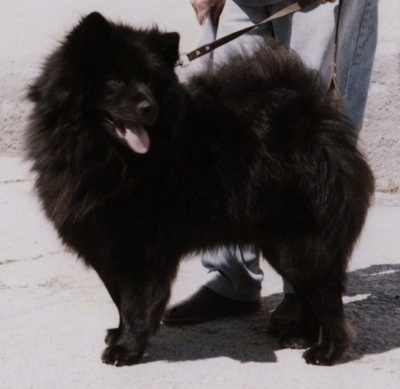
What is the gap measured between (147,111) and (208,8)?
Answer: 48.9 inches

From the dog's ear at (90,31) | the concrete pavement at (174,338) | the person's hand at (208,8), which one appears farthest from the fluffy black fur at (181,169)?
the person's hand at (208,8)

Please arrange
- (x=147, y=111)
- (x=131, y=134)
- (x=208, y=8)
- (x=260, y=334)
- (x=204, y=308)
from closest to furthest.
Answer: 1. (x=147, y=111)
2. (x=131, y=134)
3. (x=260, y=334)
4. (x=204, y=308)
5. (x=208, y=8)

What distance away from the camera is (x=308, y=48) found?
405 cm

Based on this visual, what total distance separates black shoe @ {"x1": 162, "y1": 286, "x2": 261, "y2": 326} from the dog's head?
105cm

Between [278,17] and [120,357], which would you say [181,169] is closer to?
[120,357]

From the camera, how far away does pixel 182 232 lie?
352cm

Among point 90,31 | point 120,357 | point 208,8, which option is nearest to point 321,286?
point 120,357

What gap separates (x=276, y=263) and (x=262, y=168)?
17.1 inches

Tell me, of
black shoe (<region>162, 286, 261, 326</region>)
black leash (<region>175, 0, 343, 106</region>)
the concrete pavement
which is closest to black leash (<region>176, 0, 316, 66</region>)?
black leash (<region>175, 0, 343, 106</region>)

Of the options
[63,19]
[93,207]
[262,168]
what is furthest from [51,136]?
[63,19]

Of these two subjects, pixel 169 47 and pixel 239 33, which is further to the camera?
pixel 239 33

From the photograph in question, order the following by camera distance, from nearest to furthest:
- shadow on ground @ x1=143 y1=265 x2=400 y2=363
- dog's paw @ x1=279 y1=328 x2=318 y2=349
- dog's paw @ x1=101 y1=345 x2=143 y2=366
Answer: dog's paw @ x1=101 y1=345 x2=143 y2=366 < shadow on ground @ x1=143 y1=265 x2=400 y2=363 < dog's paw @ x1=279 y1=328 x2=318 y2=349

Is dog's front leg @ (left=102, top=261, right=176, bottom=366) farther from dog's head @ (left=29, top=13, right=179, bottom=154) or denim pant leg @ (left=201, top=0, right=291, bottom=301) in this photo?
denim pant leg @ (left=201, top=0, right=291, bottom=301)

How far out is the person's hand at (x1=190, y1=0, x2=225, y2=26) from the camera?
428cm
